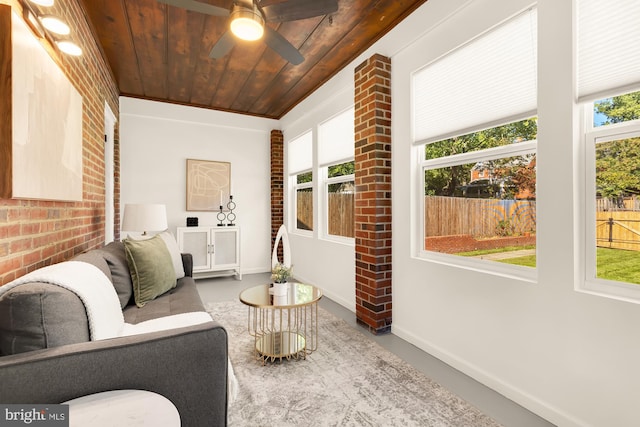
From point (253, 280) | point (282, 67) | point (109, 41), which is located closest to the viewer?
point (109, 41)

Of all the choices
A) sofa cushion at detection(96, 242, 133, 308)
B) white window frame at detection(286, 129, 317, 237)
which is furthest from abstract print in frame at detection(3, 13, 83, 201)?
white window frame at detection(286, 129, 317, 237)

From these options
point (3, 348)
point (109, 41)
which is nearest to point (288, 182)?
point (109, 41)

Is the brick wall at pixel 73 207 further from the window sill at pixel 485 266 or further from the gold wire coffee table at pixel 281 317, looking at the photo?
the window sill at pixel 485 266

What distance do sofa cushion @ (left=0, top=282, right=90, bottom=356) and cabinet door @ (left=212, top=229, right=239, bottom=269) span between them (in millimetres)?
3625

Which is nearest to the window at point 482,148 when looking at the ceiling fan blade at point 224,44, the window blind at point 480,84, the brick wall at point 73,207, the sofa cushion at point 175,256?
the window blind at point 480,84

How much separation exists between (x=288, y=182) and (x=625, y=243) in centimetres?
425

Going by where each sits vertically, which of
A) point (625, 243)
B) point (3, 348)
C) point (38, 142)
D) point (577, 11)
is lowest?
point (3, 348)

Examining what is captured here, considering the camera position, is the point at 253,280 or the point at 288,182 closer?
the point at 253,280

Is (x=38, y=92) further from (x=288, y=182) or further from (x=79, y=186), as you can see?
(x=288, y=182)

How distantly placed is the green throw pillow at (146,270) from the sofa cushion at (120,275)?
5 cm

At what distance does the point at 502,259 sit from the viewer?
2031 millimetres

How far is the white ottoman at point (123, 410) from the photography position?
0.97 m

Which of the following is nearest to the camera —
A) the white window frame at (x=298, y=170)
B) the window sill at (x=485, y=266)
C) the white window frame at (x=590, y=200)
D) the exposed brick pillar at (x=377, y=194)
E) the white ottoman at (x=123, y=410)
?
the white ottoman at (x=123, y=410)

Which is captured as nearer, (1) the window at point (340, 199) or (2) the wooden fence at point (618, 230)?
(2) the wooden fence at point (618, 230)
